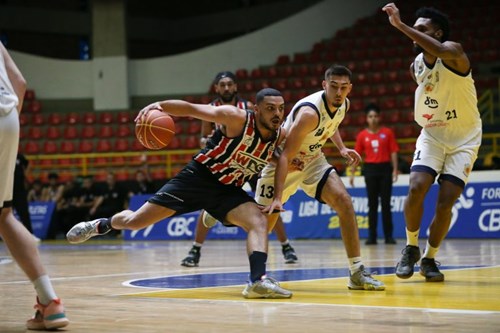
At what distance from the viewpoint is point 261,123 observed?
6453 mm

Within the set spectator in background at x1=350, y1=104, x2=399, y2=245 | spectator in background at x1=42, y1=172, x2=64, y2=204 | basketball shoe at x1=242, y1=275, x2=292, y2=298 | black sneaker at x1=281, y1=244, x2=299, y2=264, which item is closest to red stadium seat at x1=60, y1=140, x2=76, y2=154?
spectator in background at x1=42, y1=172, x2=64, y2=204

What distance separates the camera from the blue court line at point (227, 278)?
24.2 feet

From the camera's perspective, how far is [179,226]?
17.0 meters

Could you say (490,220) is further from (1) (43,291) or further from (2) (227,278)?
(1) (43,291)

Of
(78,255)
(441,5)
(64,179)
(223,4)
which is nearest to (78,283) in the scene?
(78,255)

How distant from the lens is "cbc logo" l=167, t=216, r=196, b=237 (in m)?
16.9

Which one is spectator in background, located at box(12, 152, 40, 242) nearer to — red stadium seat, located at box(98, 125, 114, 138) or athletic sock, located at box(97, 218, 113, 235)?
athletic sock, located at box(97, 218, 113, 235)

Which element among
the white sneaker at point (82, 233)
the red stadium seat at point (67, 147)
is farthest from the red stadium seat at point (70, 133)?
the white sneaker at point (82, 233)

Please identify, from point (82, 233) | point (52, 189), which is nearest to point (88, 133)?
point (52, 189)

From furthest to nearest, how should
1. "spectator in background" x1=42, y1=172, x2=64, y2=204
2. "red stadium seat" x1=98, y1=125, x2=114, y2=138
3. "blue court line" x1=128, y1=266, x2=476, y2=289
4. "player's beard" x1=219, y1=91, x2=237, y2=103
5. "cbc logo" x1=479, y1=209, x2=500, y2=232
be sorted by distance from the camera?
"red stadium seat" x1=98, y1=125, x2=114, y2=138
"spectator in background" x1=42, y1=172, x2=64, y2=204
"cbc logo" x1=479, y1=209, x2=500, y2=232
"player's beard" x1=219, y1=91, x2=237, y2=103
"blue court line" x1=128, y1=266, x2=476, y2=289

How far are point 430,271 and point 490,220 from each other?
740 cm

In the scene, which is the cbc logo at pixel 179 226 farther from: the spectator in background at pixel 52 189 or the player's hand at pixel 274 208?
the player's hand at pixel 274 208

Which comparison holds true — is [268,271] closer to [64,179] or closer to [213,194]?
[213,194]

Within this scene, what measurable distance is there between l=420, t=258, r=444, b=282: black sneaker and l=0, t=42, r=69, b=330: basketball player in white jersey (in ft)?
11.5
